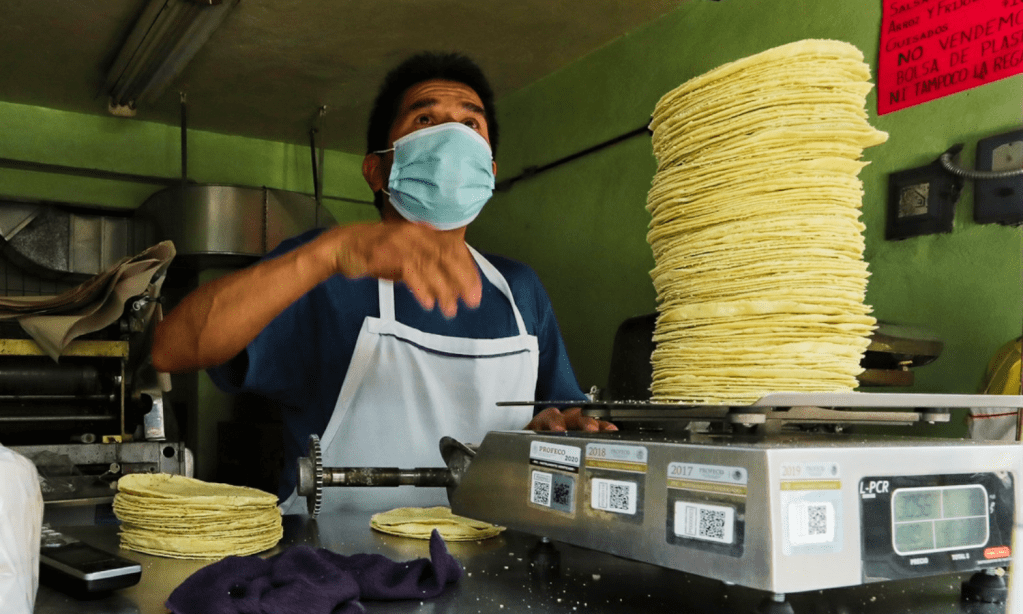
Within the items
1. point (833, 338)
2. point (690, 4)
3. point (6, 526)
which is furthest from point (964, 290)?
point (6, 526)

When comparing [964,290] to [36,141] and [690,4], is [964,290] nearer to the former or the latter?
[690,4]

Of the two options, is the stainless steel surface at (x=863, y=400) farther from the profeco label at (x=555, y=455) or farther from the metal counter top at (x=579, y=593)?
the metal counter top at (x=579, y=593)

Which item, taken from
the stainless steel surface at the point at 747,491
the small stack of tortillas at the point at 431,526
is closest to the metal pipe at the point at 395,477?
the small stack of tortillas at the point at 431,526

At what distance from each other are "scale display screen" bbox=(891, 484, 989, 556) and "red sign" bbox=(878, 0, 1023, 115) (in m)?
1.54

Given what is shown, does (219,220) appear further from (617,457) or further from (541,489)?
(617,457)

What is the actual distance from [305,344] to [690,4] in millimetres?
2148

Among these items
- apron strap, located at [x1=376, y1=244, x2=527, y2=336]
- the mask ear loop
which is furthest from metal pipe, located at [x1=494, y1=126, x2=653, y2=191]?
the mask ear loop

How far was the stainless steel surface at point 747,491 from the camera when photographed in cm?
67

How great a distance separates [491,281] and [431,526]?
94 centimetres

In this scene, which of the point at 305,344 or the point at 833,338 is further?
the point at 305,344

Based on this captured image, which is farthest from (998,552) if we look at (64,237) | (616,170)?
(64,237)

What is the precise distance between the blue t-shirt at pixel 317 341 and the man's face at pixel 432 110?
25 centimetres

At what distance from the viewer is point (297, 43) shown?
3621mm

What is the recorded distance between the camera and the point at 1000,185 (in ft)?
6.34
